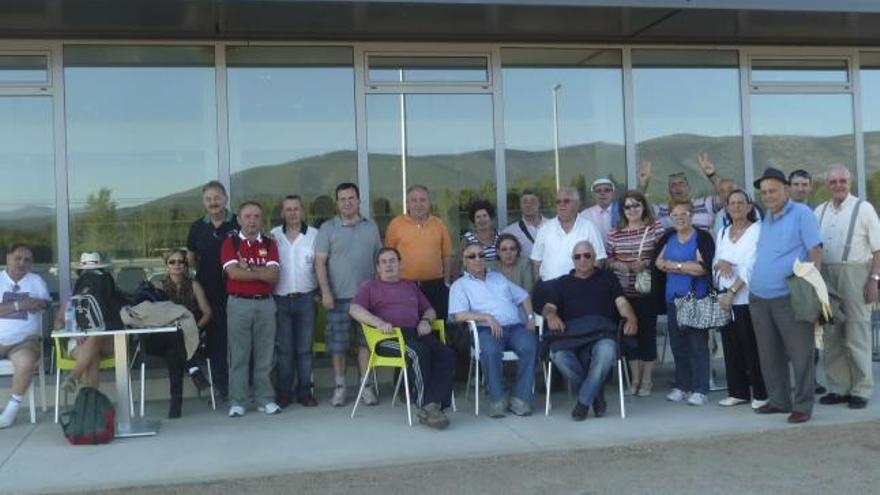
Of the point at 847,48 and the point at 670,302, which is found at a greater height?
the point at 847,48

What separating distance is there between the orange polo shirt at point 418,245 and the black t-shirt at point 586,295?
3.10ft

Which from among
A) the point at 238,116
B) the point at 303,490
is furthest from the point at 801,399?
the point at 238,116

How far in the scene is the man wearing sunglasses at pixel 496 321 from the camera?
20.5 ft

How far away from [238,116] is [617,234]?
340cm

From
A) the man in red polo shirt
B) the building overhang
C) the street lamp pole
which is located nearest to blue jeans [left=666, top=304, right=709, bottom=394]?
the street lamp pole

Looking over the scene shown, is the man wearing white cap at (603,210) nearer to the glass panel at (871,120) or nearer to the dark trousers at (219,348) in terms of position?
the dark trousers at (219,348)

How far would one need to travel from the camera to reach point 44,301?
259 inches

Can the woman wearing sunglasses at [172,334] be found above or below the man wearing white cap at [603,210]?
below

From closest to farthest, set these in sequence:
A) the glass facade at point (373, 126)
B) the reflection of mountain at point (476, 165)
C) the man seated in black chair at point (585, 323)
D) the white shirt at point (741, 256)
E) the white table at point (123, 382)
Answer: the white table at point (123, 382) → the man seated in black chair at point (585, 323) → the white shirt at point (741, 256) → the glass facade at point (373, 126) → the reflection of mountain at point (476, 165)

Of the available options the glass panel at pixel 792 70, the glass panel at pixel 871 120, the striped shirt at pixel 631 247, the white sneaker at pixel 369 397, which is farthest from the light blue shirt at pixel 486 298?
the glass panel at pixel 871 120

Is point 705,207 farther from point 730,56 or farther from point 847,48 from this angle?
point 847,48

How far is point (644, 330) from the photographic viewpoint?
6.80 meters

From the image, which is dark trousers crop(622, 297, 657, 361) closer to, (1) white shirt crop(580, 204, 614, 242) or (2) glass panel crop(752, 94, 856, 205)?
(1) white shirt crop(580, 204, 614, 242)

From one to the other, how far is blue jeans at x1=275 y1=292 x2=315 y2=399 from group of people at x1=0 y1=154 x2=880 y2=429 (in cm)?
1
